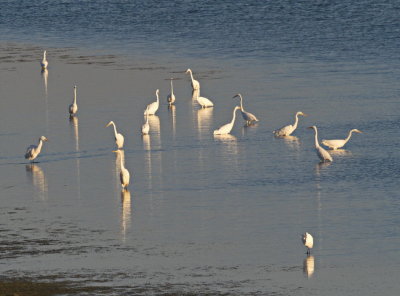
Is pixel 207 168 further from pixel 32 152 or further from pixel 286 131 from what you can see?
pixel 32 152

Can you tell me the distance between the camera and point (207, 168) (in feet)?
99.0

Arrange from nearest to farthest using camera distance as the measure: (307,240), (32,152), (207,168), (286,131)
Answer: (307,240), (207,168), (32,152), (286,131)

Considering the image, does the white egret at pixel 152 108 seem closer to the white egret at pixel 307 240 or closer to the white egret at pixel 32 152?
the white egret at pixel 32 152

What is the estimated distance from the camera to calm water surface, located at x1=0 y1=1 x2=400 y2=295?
21.6 metres

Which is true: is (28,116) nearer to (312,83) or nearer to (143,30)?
(312,83)

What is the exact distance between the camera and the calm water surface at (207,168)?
21.6 metres

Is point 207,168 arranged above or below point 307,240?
above

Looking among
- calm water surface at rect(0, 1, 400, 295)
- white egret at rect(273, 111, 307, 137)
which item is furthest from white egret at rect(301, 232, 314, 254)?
white egret at rect(273, 111, 307, 137)

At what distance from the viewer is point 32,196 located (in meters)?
27.8

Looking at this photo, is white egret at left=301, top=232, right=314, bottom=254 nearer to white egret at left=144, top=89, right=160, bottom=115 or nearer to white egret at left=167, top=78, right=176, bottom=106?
white egret at left=144, top=89, right=160, bottom=115

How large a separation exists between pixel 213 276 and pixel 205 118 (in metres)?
17.1

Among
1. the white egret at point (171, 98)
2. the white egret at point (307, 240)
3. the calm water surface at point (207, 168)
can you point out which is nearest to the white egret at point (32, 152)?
the calm water surface at point (207, 168)

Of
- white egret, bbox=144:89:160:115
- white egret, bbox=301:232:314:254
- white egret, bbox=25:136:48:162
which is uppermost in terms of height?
white egret, bbox=144:89:160:115

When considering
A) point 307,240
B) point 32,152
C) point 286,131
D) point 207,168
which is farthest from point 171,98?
point 307,240
